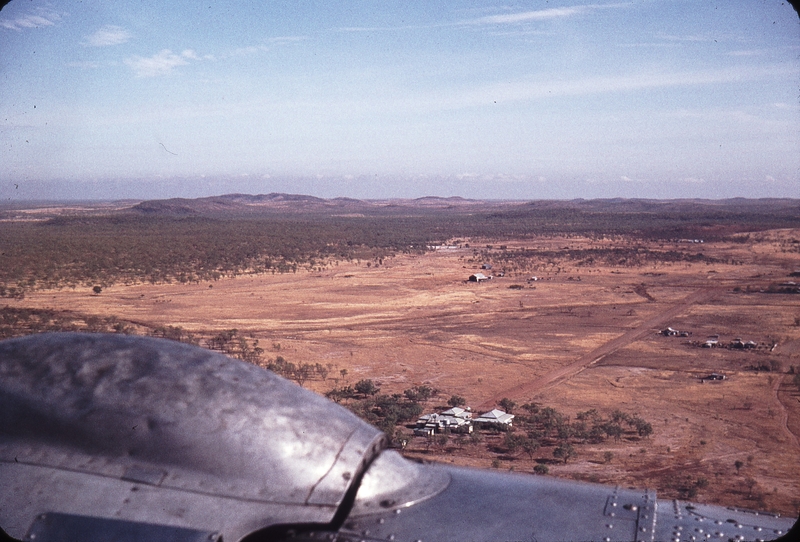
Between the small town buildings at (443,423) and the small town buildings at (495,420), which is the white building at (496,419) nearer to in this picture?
the small town buildings at (495,420)

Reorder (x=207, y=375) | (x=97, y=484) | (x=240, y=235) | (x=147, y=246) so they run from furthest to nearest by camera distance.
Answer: (x=240, y=235) < (x=147, y=246) < (x=207, y=375) < (x=97, y=484)

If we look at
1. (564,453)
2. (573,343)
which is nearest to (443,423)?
(564,453)

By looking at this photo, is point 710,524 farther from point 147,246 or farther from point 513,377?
point 147,246

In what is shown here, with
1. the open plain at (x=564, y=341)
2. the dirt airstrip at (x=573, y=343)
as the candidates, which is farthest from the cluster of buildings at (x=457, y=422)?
the dirt airstrip at (x=573, y=343)

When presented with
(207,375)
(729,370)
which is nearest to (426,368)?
(729,370)

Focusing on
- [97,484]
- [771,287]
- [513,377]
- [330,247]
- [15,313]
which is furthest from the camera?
[330,247]

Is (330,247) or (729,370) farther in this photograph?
(330,247)

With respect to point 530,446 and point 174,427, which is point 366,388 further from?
point 174,427

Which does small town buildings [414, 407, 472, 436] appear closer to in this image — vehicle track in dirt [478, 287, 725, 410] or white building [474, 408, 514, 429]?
white building [474, 408, 514, 429]
